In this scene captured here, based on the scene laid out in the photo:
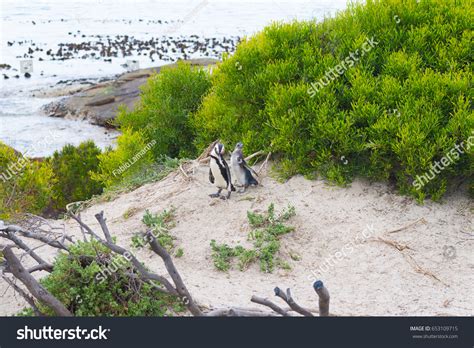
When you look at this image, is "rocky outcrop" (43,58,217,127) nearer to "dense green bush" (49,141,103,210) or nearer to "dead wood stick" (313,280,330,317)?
"dense green bush" (49,141,103,210)

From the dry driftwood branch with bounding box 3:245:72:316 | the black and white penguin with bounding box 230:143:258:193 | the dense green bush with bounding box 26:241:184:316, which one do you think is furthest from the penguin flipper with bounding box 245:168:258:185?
the dry driftwood branch with bounding box 3:245:72:316

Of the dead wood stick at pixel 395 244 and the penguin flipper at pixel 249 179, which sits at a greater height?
the penguin flipper at pixel 249 179

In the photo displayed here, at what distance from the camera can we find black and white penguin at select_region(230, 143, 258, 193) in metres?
8.17

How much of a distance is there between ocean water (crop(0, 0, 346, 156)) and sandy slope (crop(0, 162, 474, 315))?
364cm

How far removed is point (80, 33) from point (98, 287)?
38.8 m

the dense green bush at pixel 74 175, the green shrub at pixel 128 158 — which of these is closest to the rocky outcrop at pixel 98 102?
the dense green bush at pixel 74 175

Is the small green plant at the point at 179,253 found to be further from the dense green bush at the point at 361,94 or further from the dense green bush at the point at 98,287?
the dense green bush at the point at 361,94

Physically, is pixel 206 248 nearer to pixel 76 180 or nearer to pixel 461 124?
pixel 461 124

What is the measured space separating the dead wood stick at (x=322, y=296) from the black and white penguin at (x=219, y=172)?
3910 millimetres

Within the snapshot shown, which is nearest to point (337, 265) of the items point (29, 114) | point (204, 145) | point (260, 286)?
point (260, 286)

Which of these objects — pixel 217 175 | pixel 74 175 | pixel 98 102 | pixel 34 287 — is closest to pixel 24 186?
pixel 74 175

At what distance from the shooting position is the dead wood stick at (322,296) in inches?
162

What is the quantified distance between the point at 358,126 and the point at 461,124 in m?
1.40

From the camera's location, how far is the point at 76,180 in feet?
45.8
